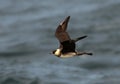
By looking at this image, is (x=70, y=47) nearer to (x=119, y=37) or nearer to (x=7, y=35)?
(x=119, y=37)

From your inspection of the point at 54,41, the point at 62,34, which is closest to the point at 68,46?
the point at 62,34

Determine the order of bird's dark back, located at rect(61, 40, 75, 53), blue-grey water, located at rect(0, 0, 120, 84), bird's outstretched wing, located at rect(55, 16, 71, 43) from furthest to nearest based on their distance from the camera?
blue-grey water, located at rect(0, 0, 120, 84) → bird's outstretched wing, located at rect(55, 16, 71, 43) → bird's dark back, located at rect(61, 40, 75, 53)

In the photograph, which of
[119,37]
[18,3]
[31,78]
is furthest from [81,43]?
[18,3]

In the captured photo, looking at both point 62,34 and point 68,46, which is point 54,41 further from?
point 68,46

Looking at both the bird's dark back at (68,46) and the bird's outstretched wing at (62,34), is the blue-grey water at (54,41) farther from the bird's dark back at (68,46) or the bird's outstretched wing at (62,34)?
the bird's dark back at (68,46)

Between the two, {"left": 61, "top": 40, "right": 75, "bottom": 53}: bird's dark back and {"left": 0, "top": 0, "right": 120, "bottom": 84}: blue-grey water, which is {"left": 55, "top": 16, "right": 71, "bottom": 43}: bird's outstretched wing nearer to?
{"left": 61, "top": 40, "right": 75, "bottom": 53}: bird's dark back

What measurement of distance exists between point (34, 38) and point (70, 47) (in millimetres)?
23114

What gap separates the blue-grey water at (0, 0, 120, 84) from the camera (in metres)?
30.1

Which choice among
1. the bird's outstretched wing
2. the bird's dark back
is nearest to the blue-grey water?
the bird's outstretched wing

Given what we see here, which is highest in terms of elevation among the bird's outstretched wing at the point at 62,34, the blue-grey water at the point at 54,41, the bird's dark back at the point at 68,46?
the blue-grey water at the point at 54,41

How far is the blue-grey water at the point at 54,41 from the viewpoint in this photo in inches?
1183

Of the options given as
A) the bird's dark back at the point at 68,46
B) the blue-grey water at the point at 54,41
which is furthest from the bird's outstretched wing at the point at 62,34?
the blue-grey water at the point at 54,41

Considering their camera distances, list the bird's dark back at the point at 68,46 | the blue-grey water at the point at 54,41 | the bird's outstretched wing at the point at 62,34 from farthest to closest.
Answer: the blue-grey water at the point at 54,41, the bird's outstretched wing at the point at 62,34, the bird's dark back at the point at 68,46

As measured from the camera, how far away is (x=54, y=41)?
1420 inches
